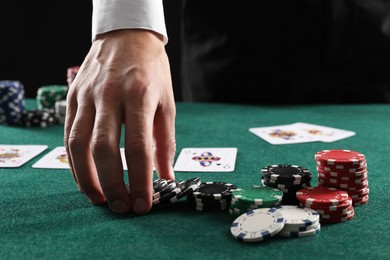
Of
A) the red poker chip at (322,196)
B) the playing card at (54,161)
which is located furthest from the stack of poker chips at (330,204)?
the playing card at (54,161)

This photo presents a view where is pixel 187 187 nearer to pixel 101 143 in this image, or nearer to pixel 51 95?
pixel 101 143

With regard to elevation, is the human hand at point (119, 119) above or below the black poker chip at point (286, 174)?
above

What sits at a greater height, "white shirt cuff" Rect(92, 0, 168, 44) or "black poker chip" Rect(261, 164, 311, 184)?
"white shirt cuff" Rect(92, 0, 168, 44)

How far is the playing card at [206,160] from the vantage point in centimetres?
203

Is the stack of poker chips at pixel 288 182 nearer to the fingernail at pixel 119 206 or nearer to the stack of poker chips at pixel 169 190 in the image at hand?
the stack of poker chips at pixel 169 190

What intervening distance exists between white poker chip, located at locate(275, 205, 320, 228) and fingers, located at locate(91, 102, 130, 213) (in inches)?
16.1

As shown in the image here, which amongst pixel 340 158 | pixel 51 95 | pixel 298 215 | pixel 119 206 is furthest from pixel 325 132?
pixel 51 95

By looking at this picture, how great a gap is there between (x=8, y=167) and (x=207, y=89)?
1577mm

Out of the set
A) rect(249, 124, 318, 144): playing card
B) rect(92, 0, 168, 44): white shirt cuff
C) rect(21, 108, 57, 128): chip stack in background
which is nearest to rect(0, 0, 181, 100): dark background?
rect(21, 108, 57, 128): chip stack in background

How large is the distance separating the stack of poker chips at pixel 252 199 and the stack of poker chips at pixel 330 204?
7cm

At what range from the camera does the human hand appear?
143cm

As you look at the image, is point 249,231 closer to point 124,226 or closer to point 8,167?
point 124,226

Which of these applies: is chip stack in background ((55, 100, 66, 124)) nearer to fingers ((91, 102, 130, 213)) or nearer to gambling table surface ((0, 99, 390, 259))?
gambling table surface ((0, 99, 390, 259))

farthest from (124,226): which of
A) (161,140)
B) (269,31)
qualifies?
(269,31)
